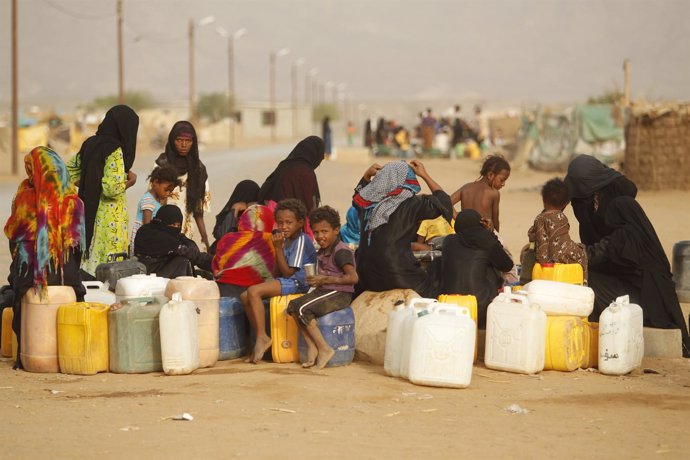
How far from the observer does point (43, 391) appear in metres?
6.91

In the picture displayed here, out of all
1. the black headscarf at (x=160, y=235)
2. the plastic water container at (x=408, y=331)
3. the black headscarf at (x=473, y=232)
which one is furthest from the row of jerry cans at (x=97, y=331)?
the black headscarf at (x=473, y=232)

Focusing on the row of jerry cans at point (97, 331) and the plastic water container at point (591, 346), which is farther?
the plastic water container at point (591, 346)

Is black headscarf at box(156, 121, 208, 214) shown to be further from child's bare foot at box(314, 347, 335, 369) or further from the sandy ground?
child's bare foot at box(314, 347, 335, 369)

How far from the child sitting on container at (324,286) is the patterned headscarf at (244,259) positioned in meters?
0.39

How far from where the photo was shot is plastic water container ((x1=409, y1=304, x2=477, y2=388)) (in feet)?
23.0

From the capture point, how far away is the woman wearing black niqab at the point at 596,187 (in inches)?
350

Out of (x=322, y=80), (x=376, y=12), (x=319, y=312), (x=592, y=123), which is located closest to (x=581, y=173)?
(x=319, y=312)

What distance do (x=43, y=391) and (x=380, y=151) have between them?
1377 inches

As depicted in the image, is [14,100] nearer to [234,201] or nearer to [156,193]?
[156,193]

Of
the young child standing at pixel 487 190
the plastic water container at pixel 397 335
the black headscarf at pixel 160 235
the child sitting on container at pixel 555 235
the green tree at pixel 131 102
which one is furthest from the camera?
the green tree at pixel 131 102

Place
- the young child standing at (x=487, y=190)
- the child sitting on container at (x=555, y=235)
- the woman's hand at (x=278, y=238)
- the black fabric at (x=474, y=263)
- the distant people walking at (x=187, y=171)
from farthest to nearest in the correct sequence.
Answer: the distant people walking at (x=187, y=171)
the young child standing at (x=487, y=190)
the child sitting on container at (x=555, y=235)
the black fabric at (x=474, y=263)
the woman's hand at (x=278, y=238)

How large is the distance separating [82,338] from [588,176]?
12.4 feet

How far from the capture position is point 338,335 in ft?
25.3

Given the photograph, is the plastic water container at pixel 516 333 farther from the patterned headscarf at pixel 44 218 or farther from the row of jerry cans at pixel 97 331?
the patterned headscarf at pixel 44 218
